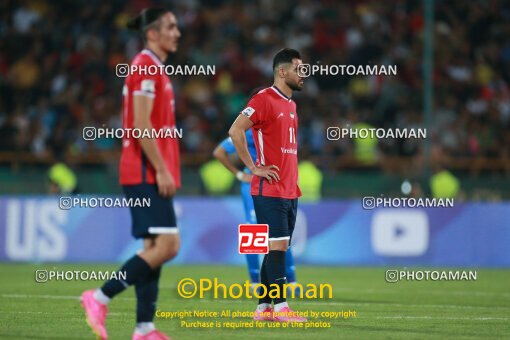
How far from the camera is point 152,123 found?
326 inches

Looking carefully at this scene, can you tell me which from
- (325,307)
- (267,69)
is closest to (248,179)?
(325,307)

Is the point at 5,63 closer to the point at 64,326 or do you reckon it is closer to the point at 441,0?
the point at 441,0

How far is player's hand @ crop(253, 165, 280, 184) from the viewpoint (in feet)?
34.1

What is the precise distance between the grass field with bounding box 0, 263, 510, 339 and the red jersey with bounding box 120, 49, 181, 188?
61.7 inches

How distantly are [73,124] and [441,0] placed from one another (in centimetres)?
1011

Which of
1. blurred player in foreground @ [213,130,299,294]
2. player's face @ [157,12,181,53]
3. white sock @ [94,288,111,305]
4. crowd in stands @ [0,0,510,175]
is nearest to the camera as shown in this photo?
white sock @ [94,288,111,305]

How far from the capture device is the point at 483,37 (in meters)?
27.1

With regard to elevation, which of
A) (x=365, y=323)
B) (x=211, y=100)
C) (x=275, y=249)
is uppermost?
(x=211, y=100)

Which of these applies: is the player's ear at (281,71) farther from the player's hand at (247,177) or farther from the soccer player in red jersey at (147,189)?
the soccer player in red jersey at (147,189)

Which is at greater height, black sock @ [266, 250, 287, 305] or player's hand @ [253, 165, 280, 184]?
player's hand @ [253, 165, 280, 184]

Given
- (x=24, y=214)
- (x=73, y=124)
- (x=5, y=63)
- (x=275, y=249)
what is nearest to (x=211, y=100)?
(x=73, y=124)

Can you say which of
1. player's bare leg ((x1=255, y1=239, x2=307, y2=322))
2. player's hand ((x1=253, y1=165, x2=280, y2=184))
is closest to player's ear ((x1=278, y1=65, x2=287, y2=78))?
player's hand ((x1=253, y1=165, x2=280, y2=184))

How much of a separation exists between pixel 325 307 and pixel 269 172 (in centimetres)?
234

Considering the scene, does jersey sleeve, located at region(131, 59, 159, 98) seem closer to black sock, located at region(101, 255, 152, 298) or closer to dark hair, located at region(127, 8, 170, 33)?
dark hair, located at region(127, 8, 170, 33)
